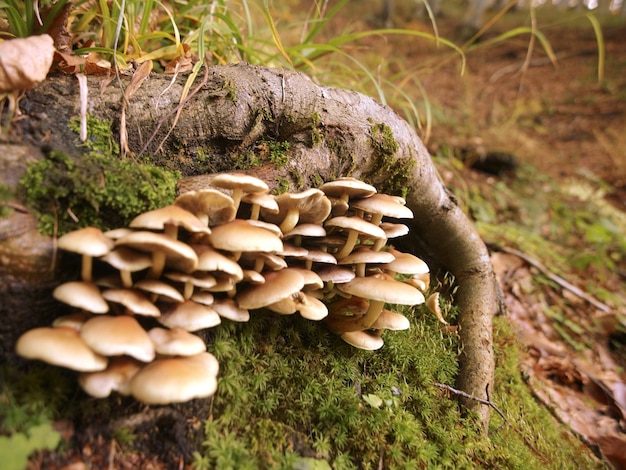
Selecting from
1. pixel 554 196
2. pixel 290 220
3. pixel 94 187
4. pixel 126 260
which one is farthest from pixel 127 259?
pixel 554 196

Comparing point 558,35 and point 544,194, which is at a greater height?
point 558,35

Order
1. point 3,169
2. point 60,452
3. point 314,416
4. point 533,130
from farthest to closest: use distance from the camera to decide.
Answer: point 533,130 → point 314,416 → point 3,169 → point 60,452

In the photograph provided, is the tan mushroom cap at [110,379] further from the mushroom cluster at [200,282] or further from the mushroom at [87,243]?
the mushroom at [87,243]

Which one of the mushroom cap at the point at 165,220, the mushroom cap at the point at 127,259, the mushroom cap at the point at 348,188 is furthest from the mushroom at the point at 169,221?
the mushroom cap at the point at 348,188

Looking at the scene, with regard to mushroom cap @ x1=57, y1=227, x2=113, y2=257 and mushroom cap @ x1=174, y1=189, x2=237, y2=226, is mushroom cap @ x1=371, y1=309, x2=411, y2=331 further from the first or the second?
mushroom cap @ x1=57, y1=227, x2=113, y2=257

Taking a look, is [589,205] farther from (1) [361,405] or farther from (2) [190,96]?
(2) [190,96]

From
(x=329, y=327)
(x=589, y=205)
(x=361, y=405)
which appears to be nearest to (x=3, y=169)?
(x=329, y=327)

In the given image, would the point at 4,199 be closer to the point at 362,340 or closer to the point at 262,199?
the point at 262,199

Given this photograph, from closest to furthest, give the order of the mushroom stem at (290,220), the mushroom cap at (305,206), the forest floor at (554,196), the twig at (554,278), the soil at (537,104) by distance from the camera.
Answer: the mushroom cap at (305,206) → the mushroom stem at (290,220) → the forest floor at (554,196) → the twig at (554,278) → the soil at (537,104)
